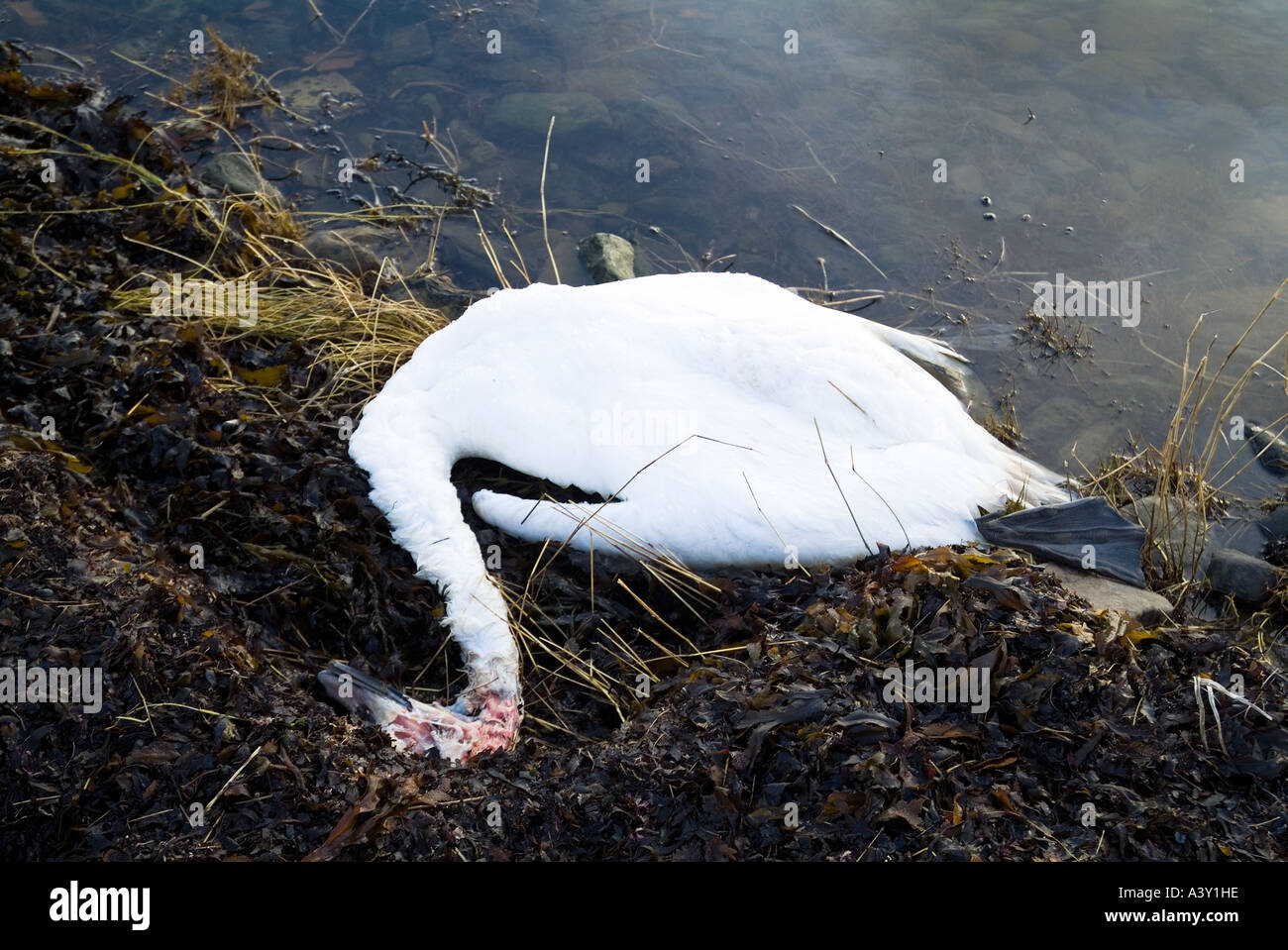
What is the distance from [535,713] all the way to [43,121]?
488 cm

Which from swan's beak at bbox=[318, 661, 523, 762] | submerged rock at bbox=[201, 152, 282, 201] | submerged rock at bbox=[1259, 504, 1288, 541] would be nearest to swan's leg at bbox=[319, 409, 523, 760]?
swan's beak at bbox=[318, 661, 523, 762]

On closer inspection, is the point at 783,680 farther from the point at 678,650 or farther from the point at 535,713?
the point at 535,713

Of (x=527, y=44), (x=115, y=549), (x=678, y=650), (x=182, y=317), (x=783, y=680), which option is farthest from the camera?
(x=527, y=44)

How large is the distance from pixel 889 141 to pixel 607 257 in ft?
8.49

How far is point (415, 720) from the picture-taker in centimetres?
339

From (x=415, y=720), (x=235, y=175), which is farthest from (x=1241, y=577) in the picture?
(x=235, y=175)

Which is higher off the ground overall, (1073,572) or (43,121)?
(43,121)

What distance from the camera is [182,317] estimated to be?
480cm

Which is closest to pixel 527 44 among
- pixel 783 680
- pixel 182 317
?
pixel 182 317

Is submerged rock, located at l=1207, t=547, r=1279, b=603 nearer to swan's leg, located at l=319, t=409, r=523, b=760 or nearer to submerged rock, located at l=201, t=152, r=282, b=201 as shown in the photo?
swan's leg, located at l=319, t=409, r=523, b=760

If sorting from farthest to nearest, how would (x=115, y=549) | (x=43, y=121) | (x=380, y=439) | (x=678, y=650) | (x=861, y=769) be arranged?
(x=43, y=121) < (x=380, y=439) < (x=678, y=650) < (x=115, y=549) < (x=861, y=769)

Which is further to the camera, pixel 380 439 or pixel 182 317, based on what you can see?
pixel 182 317

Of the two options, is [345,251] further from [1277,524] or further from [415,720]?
[1277,524]

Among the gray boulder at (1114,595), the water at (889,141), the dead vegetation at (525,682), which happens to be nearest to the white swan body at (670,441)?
the dead vegetation at (525,682)
